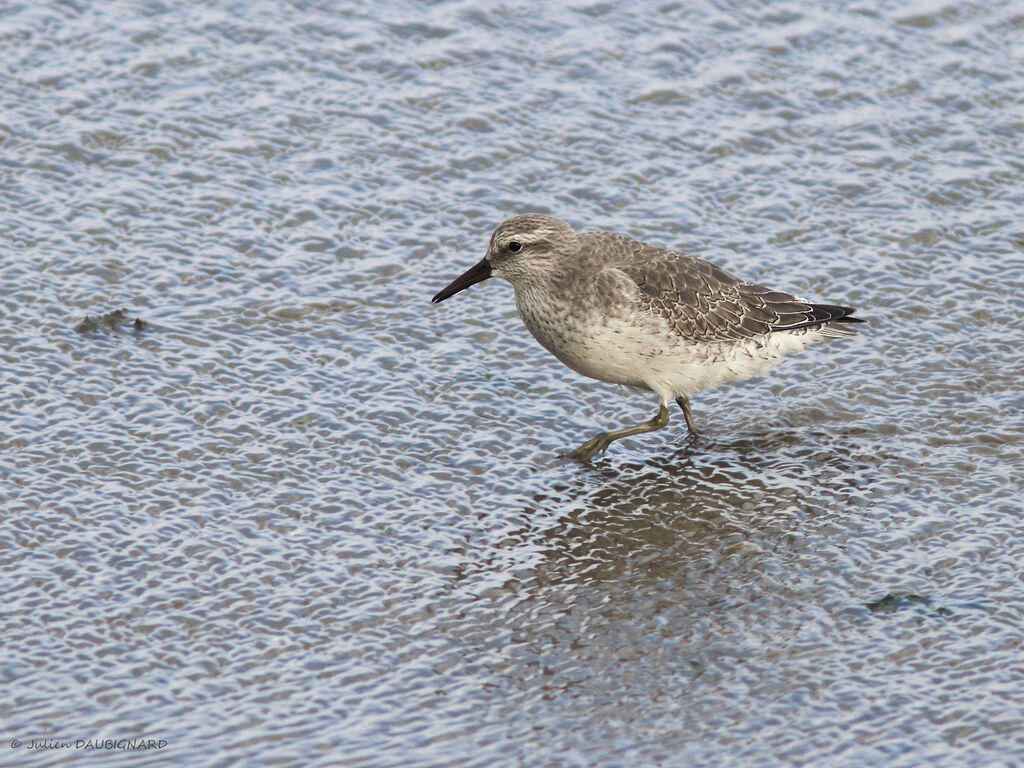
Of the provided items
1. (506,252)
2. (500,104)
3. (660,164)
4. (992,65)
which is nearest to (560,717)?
(506,252)

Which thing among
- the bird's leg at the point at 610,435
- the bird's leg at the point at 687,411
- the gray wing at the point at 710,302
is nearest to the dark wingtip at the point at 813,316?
the gray wing at the point at 710,302

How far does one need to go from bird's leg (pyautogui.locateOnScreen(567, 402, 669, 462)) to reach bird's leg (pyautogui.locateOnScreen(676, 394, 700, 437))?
127mm

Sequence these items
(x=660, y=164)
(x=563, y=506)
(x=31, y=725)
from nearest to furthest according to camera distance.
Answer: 1. (x=31, y=725)
2. (x=563, y=506)
3. (x=660, y=164)

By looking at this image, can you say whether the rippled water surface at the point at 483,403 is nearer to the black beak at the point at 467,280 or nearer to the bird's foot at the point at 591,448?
the bird's foot at the point at 591,448

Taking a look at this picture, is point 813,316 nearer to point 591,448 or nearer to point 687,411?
point 687,411

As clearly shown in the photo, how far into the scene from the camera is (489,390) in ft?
25.0

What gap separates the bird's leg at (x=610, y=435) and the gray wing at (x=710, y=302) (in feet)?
1.67

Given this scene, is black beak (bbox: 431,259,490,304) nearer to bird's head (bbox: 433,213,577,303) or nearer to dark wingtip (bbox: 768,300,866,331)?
bird's head (bbox: 433,213,577,303)

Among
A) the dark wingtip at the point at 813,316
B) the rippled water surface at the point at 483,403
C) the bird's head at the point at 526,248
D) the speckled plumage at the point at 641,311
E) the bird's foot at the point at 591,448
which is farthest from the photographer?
the dark wingtip at the point at 813,316

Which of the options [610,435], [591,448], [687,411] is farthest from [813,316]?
[591,448]

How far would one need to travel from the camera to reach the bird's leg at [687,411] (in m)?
7.58

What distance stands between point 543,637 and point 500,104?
5.80 m

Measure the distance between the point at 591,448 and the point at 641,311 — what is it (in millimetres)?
905

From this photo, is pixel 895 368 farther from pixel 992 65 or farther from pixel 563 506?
pixel 992 65
